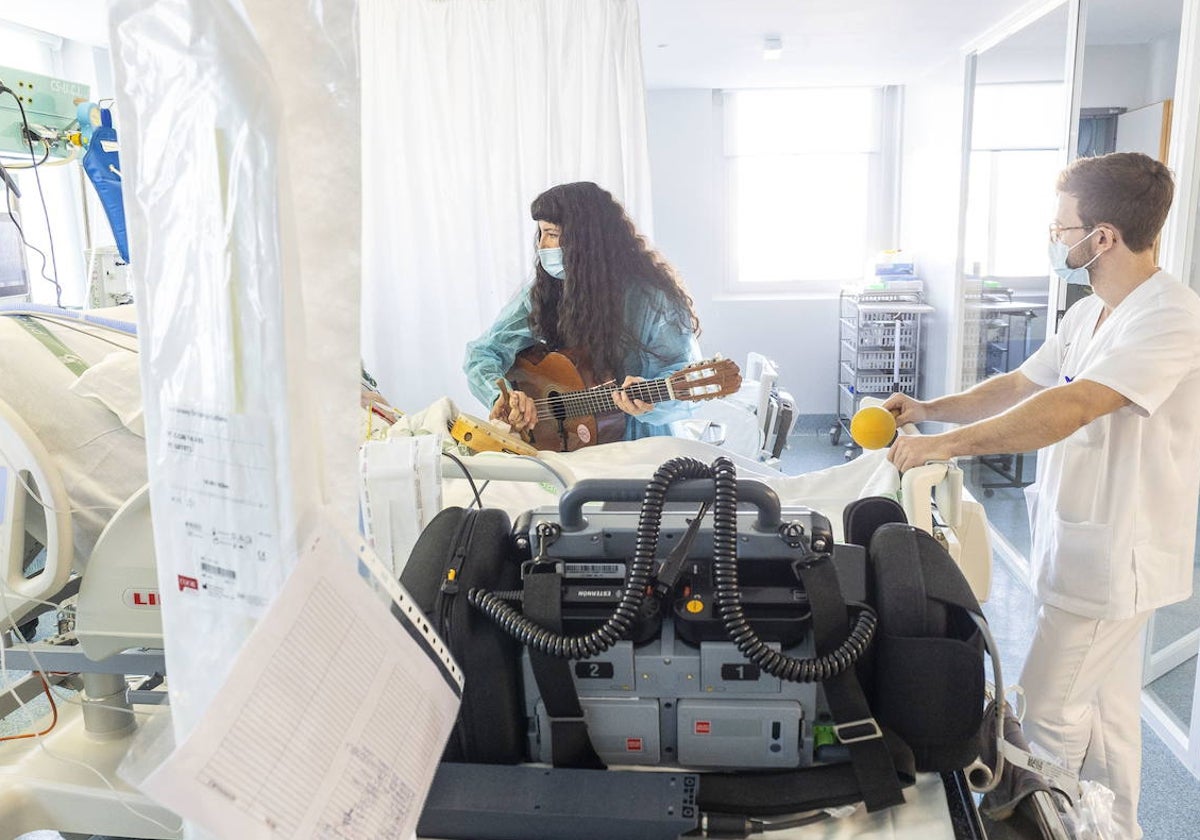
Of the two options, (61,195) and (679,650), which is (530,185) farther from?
(61,195)

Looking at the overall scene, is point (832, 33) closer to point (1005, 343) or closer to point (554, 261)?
point (1005, 343)

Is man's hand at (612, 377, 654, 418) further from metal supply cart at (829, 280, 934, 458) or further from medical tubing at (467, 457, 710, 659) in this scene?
metal supply cart at (829, 280, 934, 458)

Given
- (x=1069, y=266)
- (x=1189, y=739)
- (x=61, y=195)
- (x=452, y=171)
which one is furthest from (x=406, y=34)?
(x=1189, y=739)

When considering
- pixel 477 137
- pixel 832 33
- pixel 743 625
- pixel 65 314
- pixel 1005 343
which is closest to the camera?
pixel 743 625

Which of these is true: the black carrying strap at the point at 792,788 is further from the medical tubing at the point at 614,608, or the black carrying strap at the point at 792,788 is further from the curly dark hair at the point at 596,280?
the curly dark hair at the point at 596,280

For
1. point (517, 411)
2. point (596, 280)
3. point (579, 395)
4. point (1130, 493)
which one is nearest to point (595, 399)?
point (579, 395)

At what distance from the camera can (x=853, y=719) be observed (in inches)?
36.5

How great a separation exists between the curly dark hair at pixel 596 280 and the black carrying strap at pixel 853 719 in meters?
2.03

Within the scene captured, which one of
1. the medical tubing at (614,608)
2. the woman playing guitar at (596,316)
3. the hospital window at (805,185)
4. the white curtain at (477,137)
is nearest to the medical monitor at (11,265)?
the white curtain at (477,137)

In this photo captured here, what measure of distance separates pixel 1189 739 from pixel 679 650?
2127 millimetres

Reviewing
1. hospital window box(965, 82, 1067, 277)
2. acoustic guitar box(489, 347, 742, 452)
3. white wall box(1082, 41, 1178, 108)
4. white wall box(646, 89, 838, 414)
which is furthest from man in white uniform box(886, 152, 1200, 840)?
white wall box(646, 89, 838, 414)

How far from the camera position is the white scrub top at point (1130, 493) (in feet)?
5.98

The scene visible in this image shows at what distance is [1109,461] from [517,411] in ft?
5.40

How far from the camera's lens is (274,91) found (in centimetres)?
53
